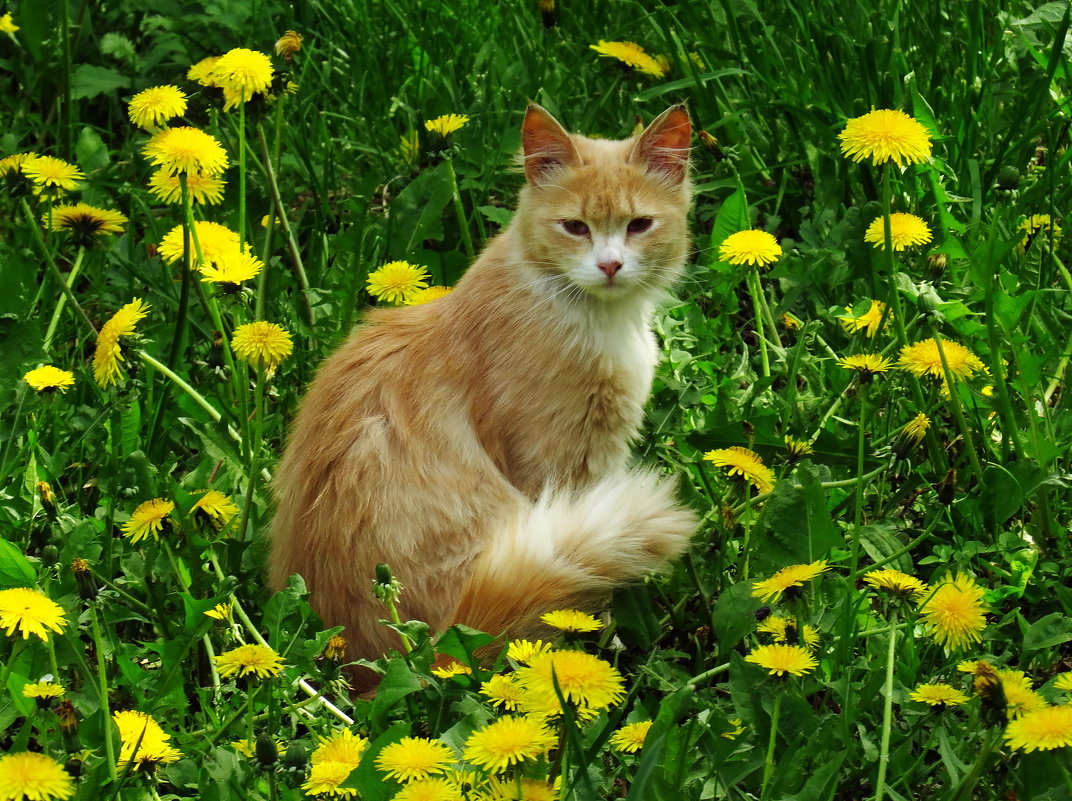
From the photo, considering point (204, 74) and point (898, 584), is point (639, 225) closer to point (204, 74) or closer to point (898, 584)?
point (204, 74)

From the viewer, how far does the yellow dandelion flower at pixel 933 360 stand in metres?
2.66

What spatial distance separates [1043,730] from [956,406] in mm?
1112

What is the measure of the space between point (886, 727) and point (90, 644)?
1.68 m

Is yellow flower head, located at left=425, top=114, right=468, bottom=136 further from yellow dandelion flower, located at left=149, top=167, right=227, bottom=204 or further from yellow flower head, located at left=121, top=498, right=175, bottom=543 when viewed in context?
yellow flower head, located at left=121, top=498, right=175, bottom=543

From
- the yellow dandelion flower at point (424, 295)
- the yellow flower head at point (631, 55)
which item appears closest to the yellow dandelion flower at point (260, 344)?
the yellow dandelion flower at point (424, 295)

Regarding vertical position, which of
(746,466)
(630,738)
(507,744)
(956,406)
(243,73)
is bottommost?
(630,738)

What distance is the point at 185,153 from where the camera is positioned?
2762 mm

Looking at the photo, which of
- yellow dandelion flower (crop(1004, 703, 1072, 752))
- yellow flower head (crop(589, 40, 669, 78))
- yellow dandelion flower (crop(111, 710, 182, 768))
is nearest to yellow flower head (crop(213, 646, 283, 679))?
yellow dandelion flower (crop(111, 710, 182, 768))

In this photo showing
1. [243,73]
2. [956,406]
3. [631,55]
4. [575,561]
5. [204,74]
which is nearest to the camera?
[575,561]

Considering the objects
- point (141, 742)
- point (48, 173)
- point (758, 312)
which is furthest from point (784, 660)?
point (48, 173)

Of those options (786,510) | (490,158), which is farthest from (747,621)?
(490,158)

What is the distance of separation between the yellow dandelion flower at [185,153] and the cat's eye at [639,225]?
0.98 metres

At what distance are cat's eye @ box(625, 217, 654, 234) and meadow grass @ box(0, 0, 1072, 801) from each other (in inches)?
13.1

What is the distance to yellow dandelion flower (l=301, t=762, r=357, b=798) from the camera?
6.24 feet
